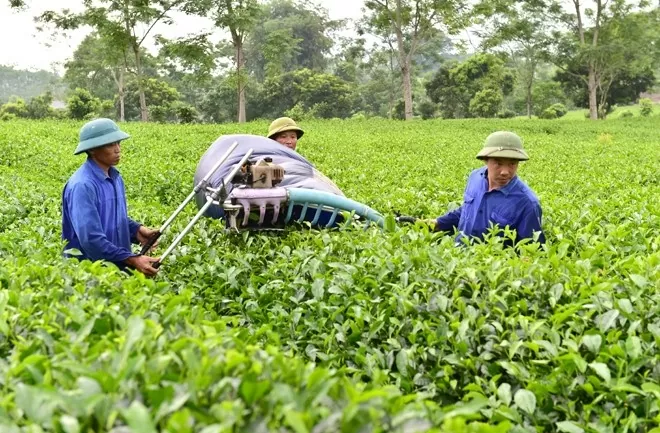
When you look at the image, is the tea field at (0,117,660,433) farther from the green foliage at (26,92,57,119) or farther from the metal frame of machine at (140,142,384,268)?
the green foliage at (26,92,57,119)

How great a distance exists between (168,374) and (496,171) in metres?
3.09

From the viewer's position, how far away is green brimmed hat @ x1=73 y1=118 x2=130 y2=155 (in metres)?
3.67

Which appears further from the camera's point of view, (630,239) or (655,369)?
(630,239)

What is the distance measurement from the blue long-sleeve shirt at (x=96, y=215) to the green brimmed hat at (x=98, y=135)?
11 centimetres

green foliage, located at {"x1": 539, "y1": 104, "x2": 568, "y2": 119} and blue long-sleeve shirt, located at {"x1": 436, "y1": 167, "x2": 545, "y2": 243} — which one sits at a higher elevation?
green foliage, located at {"x1": 539, "y1": 104, "x2": 568, "y2": 119}

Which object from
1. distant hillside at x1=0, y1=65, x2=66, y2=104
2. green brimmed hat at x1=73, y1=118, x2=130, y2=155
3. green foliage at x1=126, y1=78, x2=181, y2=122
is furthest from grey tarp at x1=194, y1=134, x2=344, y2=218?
distant hillside at x1=0, y1=65, x2=66, y2=104

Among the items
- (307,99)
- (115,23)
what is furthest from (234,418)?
(307,99)

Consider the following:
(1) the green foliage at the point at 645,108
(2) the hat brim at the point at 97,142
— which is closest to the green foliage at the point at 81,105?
(1) the green foliage at the point at 645,108

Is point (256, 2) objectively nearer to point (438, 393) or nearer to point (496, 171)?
point (496, 171)

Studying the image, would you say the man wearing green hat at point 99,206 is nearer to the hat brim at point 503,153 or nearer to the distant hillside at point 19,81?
the hat brim at point 503,153

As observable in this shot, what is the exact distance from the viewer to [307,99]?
43531 millimetres

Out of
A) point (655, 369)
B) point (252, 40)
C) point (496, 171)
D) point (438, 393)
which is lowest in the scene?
point (438, 393)

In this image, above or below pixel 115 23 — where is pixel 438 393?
below

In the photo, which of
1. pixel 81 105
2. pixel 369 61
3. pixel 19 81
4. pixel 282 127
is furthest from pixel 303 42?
pixel 19 81
